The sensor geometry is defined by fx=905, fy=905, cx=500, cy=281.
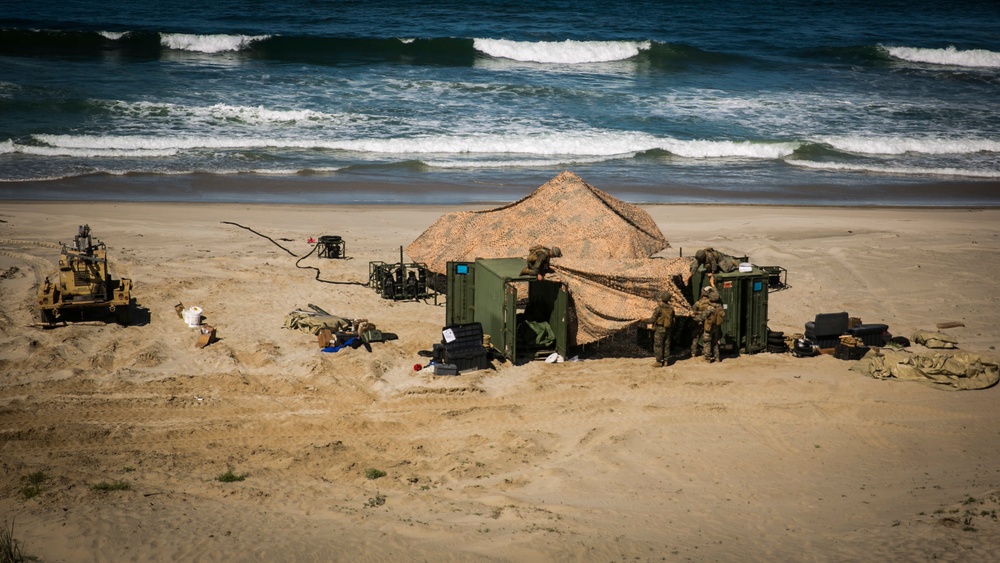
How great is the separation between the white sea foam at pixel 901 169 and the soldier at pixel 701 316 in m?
18.7

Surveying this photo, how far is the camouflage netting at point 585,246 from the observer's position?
43.4ft

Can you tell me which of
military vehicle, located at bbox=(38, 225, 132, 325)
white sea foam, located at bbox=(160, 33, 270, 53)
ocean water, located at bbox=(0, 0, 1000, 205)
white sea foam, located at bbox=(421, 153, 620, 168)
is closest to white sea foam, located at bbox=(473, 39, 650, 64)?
ocean water, located at bbox=(0, 0, 1000, 205)

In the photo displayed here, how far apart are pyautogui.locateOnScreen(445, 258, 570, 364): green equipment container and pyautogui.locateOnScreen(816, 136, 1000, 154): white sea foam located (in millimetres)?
22334

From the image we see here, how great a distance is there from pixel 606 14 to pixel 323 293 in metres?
39.9

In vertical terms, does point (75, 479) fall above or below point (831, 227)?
below

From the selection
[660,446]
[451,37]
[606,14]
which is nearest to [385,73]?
[451,37]

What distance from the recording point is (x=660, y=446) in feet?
34.2

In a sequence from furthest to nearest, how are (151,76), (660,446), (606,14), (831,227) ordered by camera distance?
(606,14), (151,76), (831,227), (660,446)

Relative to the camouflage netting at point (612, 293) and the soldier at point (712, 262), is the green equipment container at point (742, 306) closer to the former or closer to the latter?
the soldier at point (712, 262)

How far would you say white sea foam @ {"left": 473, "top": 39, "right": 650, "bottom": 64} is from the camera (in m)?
44.2

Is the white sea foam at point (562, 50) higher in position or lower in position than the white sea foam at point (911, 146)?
higher

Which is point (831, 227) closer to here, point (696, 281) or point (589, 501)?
point (696, 281)

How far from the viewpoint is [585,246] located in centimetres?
1496

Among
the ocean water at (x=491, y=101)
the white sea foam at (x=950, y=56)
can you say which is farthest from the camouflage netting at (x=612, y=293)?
the white sea foam at (x=950, y=56)
